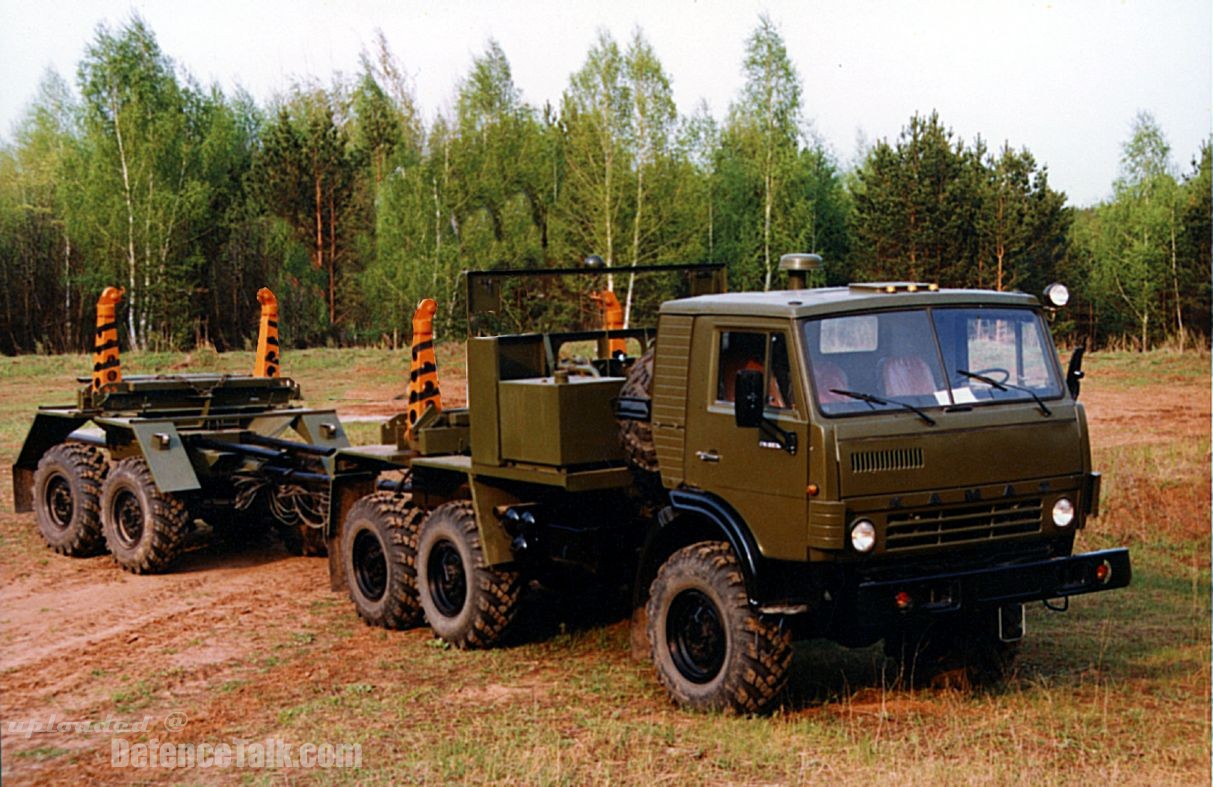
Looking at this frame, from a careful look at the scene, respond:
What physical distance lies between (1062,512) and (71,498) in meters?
9.93

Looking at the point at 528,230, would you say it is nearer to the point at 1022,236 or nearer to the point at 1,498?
the point at 1022,236

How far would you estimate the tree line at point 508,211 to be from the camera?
4006 cm

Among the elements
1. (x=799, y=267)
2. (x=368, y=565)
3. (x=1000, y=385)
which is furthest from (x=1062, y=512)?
(x=368, y=565)

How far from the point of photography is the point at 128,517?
13.4 meters

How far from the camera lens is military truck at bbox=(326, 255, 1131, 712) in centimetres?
747

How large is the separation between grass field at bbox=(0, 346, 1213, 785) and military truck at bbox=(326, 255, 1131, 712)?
440 millimetres

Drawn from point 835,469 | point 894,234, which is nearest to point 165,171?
point 894,234

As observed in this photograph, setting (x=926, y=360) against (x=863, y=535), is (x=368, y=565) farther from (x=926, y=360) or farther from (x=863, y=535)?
(x=926, y=360)

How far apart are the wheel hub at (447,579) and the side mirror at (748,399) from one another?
3.30 meters

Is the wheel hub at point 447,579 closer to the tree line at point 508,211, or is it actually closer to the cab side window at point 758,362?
the cab side window at point 758,362

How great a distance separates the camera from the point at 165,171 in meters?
43.5

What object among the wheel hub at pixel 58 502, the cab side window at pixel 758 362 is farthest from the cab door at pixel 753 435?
the wheel hub at pixel 58 502

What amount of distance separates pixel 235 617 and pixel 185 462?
248 cm

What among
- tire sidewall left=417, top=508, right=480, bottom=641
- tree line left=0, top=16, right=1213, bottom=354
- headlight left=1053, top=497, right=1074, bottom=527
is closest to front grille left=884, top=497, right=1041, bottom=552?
headlight left=1053, top=497, right=1074, bottom=527
